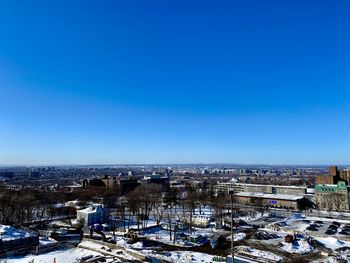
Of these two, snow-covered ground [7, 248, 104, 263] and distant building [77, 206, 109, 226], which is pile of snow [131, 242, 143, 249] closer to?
snow-covered ground [7, 248, 104, 263]

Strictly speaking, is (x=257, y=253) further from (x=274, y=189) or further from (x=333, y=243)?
(x=274, y=189)

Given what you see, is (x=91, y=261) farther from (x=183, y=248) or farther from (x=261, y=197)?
(x=261, y=197)

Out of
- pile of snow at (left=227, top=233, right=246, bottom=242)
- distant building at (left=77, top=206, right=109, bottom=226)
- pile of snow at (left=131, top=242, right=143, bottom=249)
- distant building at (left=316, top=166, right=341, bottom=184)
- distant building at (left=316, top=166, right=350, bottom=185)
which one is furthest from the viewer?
distant building at (left=316, top=166, right=350, bottom=185)

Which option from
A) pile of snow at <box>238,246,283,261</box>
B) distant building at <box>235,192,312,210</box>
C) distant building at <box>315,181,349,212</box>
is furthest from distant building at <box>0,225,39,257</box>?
distant building at <box>315,181,349,212</box>

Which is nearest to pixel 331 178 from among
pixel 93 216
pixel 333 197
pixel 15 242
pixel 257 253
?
pixel 333 197

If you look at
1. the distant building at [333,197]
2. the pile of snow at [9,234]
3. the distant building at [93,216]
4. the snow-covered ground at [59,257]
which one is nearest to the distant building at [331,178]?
the distant building at [333,197]
